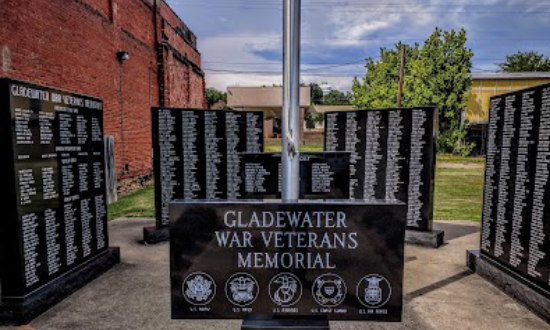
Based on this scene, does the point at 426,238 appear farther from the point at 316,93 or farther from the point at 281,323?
the point at 316,93

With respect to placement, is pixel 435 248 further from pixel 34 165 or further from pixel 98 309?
pixel 34 165

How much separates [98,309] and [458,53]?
3270 cm

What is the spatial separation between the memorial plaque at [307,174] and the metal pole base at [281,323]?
1989 mm

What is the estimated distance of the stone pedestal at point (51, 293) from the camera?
11.4ft

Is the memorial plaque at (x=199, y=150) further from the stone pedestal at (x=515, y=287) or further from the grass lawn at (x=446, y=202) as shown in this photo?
the stone pedestal at (x=515, y=287)

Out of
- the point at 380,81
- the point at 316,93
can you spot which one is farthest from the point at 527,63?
the point at 316,93

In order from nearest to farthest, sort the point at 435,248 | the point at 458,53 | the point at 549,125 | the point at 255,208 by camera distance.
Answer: the point at 255,208 → the point at 549,125 → the point at 435,248 → the point at 458,53

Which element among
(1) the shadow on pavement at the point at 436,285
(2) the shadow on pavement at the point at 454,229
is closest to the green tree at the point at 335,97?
(2) the shadow on pavement at the point at 454,229

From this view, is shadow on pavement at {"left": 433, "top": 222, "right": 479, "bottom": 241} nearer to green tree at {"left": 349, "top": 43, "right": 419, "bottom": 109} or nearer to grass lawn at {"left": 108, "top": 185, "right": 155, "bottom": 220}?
grass lawn at {"left": 108, "top": 185, "right": 155, "bottom": 220}

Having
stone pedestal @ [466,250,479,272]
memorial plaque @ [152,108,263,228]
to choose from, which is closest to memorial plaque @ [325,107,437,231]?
stone pedestal @ [466,250,479,272]

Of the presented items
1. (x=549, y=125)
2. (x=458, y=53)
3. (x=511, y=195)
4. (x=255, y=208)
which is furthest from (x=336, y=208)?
(x=458, y=53)

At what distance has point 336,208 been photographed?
2176mm

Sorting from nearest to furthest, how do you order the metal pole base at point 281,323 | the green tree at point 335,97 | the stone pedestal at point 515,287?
the metal pole base at point 281,323
the stone pedestal at point 515,287
the green tree at point 335,97

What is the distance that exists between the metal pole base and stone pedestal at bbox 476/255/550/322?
287cm
